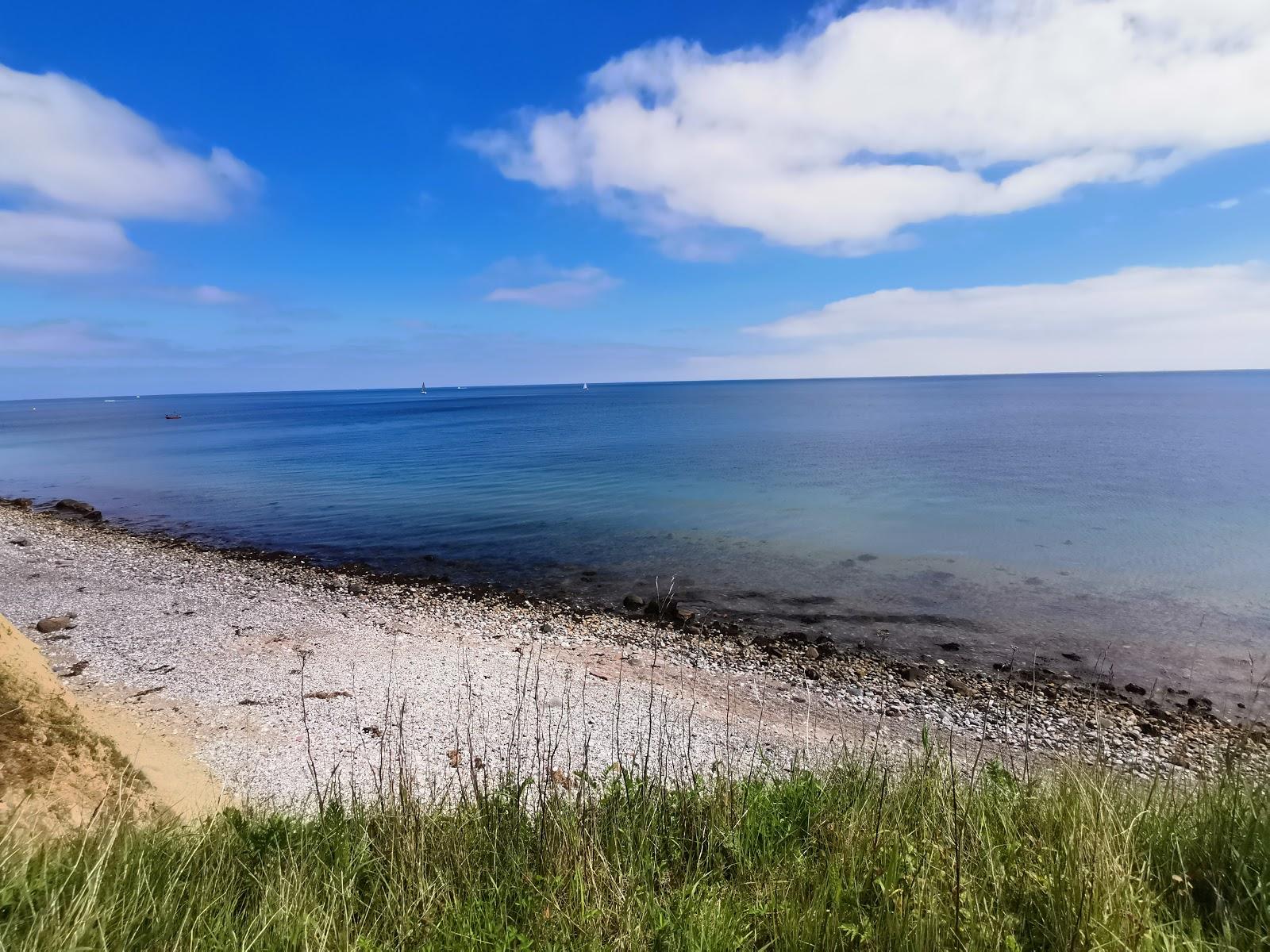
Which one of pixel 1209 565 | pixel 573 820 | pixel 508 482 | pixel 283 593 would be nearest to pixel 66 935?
pixel 573 820

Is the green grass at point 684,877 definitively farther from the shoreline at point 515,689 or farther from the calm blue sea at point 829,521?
the calm blue sea at point 829,521

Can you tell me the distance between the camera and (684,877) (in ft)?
16.1

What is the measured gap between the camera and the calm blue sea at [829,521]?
17.0 meters

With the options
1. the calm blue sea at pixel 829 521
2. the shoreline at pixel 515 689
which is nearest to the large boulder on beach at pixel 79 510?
the calm blue sea at pixel 829 521

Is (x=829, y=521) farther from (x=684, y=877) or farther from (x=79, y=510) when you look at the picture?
(x=79, y=510)

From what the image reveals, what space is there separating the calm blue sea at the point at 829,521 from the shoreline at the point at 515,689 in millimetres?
2238

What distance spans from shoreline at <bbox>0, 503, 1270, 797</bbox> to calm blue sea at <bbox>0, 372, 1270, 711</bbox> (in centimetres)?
224

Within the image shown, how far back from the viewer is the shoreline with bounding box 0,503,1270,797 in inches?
379

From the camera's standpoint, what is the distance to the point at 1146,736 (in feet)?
36.2

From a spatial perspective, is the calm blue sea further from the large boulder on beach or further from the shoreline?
the shoreline

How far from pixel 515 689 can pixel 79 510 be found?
33899 mm

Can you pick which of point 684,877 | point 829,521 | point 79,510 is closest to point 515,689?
point 684,877

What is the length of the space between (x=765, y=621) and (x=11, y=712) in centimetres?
1469

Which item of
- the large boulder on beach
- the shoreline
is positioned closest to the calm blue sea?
the large boulder on beach
